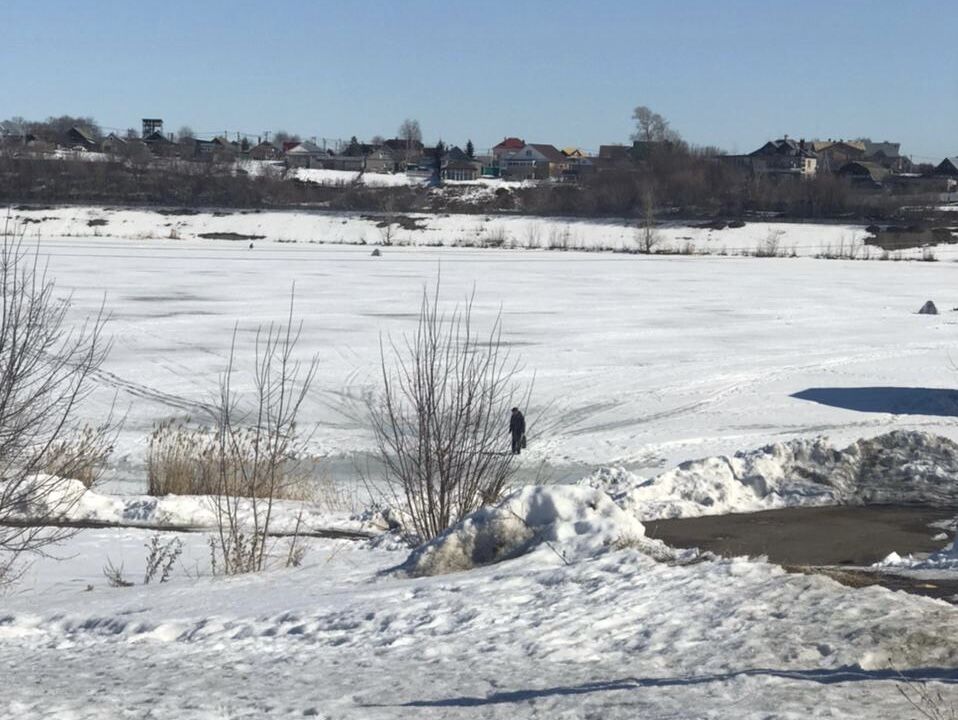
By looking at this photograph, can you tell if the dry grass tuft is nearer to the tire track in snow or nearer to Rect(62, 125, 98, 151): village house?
the tire track in snow

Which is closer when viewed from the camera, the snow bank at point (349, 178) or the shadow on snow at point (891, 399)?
the shadow on snow at point (891, 399)

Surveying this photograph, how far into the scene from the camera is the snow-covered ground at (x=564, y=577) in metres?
6.07

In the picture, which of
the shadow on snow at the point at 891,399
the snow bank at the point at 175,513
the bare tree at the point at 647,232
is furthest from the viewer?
the bare tree at the point at 647,232

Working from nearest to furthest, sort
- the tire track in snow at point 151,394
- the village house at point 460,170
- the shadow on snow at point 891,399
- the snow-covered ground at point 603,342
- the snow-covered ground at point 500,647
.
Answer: the snow-covered ground at point 500,647
the snow-covered ground at point 603,342
the tire track in snow at point 151,394
the shadow on snow at point 891,399
the village house at point 460,170

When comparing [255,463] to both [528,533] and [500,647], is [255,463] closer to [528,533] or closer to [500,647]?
[528,533]

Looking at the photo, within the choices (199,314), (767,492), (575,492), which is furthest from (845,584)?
(199,314)

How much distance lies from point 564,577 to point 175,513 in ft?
24.2

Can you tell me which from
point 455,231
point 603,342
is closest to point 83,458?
point 603,342

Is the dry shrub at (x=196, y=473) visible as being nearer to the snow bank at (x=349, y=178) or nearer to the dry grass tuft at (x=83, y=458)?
the dry grass tuft at (x=83, y=458)

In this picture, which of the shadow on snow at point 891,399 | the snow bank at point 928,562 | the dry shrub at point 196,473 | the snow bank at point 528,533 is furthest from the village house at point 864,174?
the snow bank at point 528,533

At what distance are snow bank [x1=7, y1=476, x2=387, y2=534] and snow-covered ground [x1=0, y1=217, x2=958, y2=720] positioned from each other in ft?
0.26

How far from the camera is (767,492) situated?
1432cm

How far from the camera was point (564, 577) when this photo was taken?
795 cm

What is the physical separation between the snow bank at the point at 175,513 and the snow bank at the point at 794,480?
2921 millimetres
